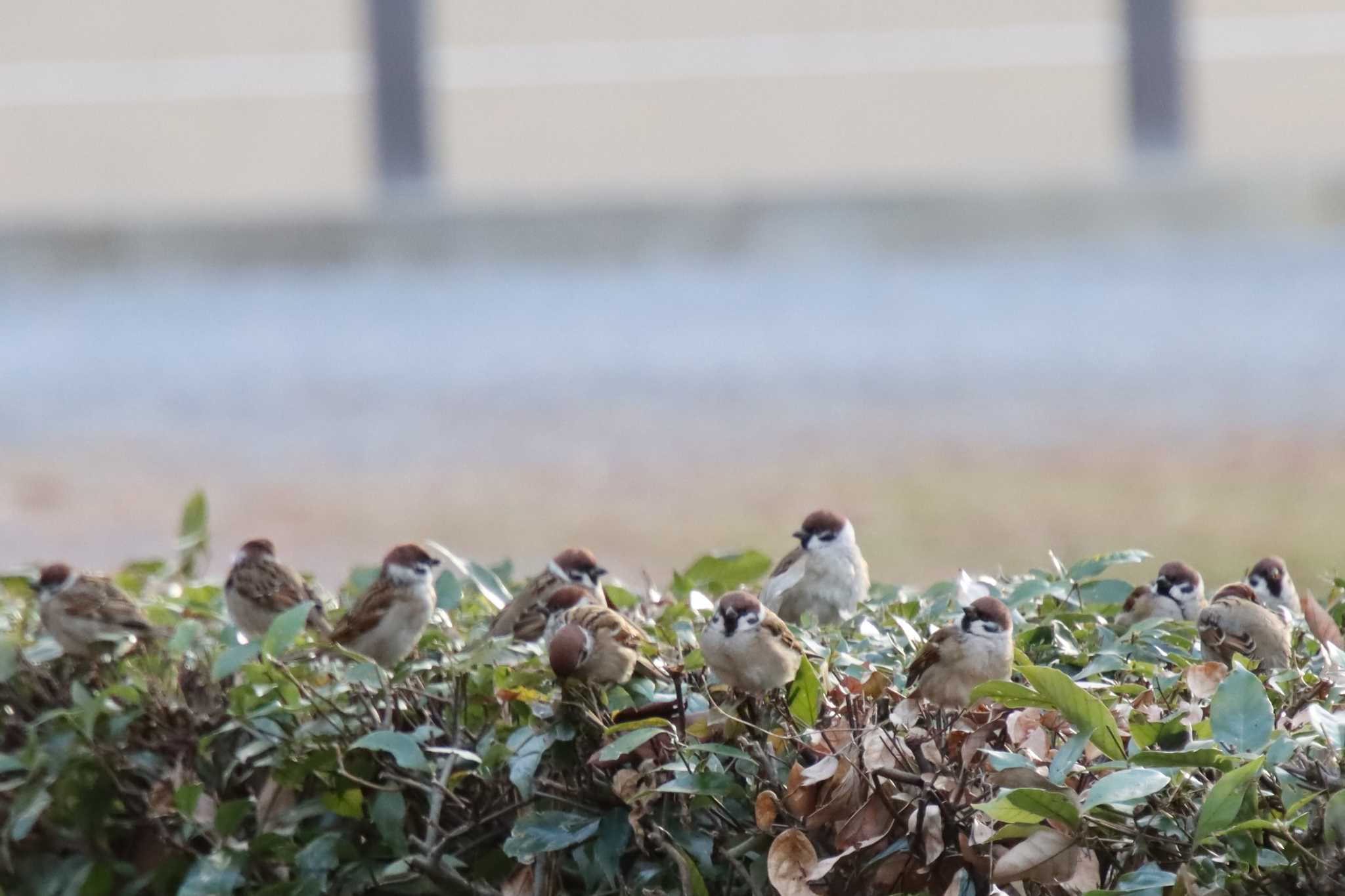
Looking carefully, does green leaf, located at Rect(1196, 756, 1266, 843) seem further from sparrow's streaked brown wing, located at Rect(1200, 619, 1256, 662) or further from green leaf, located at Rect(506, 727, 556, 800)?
green leaf, located at Rect(506, 727, 556, 800)

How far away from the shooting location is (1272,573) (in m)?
3.13

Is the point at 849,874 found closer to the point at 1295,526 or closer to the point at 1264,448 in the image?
the point at 1295,526

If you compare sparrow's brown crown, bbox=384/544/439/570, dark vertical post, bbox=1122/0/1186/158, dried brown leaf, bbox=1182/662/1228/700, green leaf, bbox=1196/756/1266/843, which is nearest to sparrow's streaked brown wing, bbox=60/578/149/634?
sparrow's brown crown, bbox=384/544/439/570

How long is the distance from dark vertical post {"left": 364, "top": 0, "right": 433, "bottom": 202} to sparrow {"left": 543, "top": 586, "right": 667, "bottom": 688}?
11027 millimetres

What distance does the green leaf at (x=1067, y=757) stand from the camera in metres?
2.21

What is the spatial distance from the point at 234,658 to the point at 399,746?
1.18 feet

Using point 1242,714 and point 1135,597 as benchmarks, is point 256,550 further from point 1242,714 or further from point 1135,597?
point 1242,714

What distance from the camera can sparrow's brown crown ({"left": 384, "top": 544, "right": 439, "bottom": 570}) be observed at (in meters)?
3.20

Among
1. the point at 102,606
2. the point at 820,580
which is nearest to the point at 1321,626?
the point at 820,580

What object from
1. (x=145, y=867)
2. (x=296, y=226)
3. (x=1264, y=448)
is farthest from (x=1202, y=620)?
(x=296, y=226)

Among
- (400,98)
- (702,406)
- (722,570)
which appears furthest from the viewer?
(400,98)

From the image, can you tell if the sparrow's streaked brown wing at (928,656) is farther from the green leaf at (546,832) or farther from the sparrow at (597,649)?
the green leaf at (546,832)

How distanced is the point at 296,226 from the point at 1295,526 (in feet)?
26.4

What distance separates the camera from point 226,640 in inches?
125
